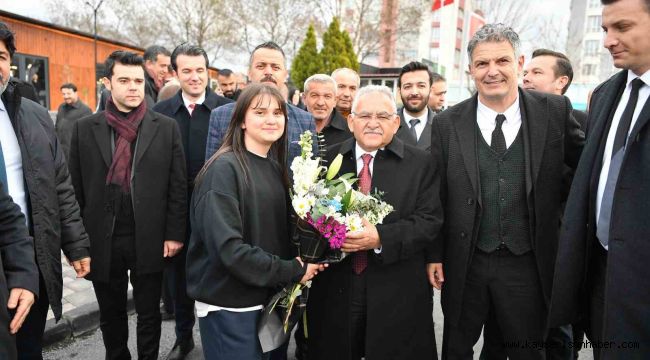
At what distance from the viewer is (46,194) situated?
2.62m

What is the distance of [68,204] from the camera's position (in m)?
2.79

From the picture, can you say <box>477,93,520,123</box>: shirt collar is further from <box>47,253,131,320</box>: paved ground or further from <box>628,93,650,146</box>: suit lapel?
<box>47,253,131,320</box>: paved ground

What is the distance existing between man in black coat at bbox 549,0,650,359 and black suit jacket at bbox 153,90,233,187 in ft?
9.57

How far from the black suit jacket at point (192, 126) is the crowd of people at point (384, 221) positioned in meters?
0.49

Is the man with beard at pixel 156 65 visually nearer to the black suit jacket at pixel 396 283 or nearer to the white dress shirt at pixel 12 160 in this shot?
the white dress shirt at pixel 12 160

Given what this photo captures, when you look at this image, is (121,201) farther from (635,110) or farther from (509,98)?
(635,110)

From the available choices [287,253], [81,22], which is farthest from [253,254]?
[81,22]

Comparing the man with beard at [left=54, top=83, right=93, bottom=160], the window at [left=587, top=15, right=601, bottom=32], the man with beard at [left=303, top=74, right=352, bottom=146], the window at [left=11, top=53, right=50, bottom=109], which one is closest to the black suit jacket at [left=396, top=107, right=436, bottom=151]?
the man with beard at [left=303, top=74, right=352, bottom=146]

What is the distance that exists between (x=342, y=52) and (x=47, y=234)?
83.3 feet

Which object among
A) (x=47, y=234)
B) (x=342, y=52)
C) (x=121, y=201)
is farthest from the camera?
(x=342, y=52)

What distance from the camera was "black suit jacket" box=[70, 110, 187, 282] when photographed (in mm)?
Answer: 3135

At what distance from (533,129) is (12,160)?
3.12 metres

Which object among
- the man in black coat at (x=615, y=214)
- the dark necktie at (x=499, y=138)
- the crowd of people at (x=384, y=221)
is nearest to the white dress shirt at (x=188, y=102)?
the crowd of people at (x=384, y=221)

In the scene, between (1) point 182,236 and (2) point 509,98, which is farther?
(1) point 182,236
